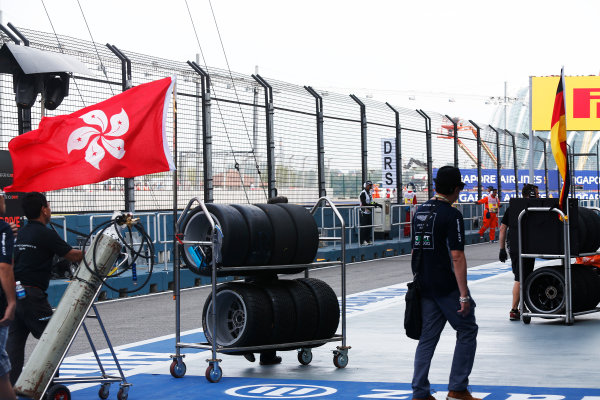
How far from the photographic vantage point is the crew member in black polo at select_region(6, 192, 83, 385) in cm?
828

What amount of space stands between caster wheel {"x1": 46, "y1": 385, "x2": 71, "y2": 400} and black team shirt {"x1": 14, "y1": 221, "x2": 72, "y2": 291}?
828 millimetres

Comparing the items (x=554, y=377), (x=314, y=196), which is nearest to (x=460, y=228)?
(x=554, y=377)

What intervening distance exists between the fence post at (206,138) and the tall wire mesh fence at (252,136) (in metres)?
0.08

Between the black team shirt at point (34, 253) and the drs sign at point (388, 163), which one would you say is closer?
the black team shirt at point (34, 253)

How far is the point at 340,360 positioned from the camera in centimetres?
1034

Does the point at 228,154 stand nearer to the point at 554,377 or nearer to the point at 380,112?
the point at 380,112

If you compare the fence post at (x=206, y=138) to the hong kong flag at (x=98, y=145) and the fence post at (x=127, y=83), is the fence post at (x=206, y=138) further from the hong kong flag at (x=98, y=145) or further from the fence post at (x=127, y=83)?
the hong kong flag at (x=98, y=145)

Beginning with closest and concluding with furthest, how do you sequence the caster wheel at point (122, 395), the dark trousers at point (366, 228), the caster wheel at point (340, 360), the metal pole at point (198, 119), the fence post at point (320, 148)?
the caster wheel at point (122, 395)
the caster wheel at point (340, 360)
the metal pole at point (198, 119)
the fence post at point (320, 148)
the dark trousers at point (366, 228)

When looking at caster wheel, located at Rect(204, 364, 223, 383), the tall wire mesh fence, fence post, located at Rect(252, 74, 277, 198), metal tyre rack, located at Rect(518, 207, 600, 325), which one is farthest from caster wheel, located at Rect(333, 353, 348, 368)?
fence post, located at Rect(252, 74, 277, 198)

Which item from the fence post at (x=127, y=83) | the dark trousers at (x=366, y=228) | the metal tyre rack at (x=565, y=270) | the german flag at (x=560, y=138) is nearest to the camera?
the metal tyre rack at (x=565, y=270)

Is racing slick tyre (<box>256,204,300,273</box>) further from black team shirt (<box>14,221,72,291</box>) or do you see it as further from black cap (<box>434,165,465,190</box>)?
black team shirt (<box>14,221,72,291</box>)

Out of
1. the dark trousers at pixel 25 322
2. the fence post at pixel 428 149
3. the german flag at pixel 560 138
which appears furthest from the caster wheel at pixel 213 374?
the fence post at pixel 428 149

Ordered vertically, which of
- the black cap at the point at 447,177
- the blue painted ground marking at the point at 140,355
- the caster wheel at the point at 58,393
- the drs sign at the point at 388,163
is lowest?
the blue painted ground marking at the point at 140,355

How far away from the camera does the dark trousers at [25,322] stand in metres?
8.36
